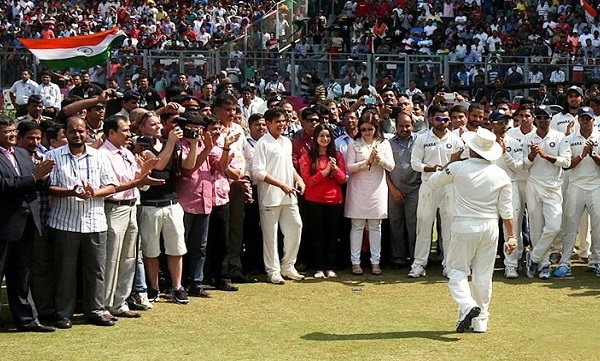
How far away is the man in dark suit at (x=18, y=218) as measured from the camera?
32.2 ft

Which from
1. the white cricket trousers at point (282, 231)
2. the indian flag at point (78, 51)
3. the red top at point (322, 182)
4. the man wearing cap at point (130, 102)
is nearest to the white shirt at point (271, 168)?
the white cricket trousers at point (282, 231)

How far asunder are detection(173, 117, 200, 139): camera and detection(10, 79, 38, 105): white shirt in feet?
41.6

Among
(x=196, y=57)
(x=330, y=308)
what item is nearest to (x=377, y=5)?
(x=196, y=57)

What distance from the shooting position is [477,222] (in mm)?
10242

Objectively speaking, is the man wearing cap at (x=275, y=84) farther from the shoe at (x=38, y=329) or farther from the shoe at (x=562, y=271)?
the shoe at (x=38, y=329)

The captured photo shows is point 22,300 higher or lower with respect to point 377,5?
lower

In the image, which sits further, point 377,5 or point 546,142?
point 377,5

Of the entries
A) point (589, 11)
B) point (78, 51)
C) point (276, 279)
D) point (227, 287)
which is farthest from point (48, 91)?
point (589, 11)

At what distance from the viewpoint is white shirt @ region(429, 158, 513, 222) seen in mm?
10258

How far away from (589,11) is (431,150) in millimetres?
18281

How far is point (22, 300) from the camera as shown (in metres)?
10.1

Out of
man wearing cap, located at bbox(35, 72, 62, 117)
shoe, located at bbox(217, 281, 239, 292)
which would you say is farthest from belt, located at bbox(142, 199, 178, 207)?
man wearing cap, located at bbox(35, 72, 62, 117)

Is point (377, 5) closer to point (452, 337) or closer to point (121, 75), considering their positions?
point (121, 75)

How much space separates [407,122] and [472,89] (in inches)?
427
